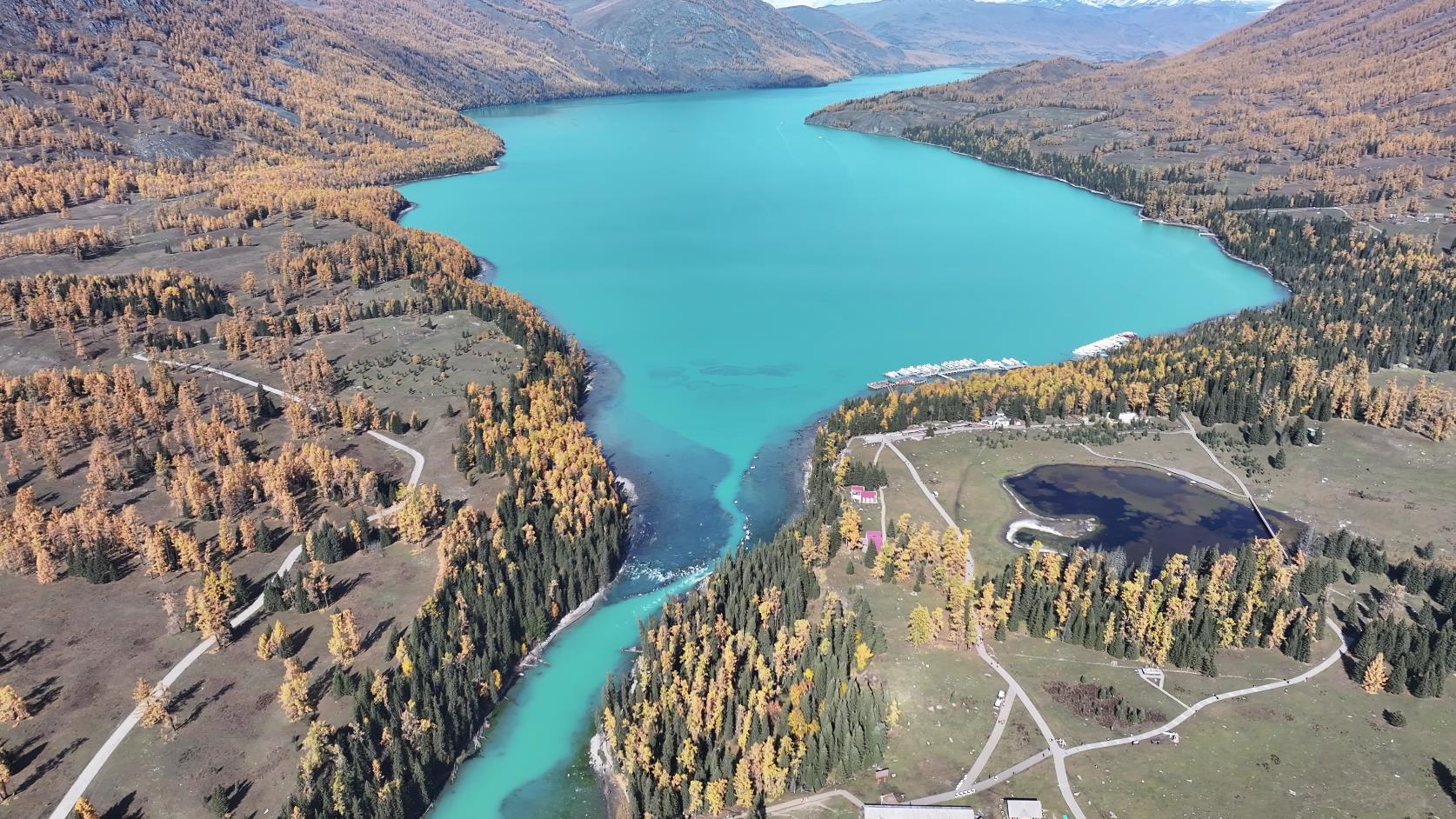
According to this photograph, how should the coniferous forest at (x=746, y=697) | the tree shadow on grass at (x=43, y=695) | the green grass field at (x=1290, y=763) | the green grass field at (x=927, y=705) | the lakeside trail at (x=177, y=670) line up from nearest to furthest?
the lakeside trail at (x=177, y=670) < the green grass field at (x=1290, y=763) < the coniferous forest at (x=746, y=697) < the green grass field at (x=927, y=705) < the tree shadow on grass at (x=43, y=695)

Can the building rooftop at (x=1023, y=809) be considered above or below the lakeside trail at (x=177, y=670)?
above

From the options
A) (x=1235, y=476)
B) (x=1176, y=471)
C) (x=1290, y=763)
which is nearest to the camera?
(x=1290, y=763)

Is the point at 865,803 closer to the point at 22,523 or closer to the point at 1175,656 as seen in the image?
the point at 1175,656

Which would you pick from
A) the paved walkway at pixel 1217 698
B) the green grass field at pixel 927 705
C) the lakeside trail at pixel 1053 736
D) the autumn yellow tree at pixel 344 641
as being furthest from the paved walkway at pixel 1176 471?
the autumn yellow tree at pixel 344 641

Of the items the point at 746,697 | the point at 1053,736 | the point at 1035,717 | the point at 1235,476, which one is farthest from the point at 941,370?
the point at 746,697

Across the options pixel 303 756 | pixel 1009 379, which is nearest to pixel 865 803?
pixel 303 756

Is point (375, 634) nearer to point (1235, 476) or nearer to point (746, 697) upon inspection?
point (746, 697)

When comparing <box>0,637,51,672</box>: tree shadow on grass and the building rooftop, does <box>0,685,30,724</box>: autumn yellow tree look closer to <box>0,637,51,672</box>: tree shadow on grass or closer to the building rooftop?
<box>0,637,51,672</box>: tree shadow on grass

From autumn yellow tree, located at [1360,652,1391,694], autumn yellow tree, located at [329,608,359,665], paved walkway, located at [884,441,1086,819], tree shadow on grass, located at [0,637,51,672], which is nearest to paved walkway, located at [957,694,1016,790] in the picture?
paved walkway, located at [884,441,1086,819]

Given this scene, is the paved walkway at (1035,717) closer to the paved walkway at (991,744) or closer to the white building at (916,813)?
the paved walkway at (991,744)
